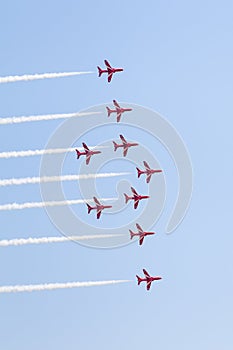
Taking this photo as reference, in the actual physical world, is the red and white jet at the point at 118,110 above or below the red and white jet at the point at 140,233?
above

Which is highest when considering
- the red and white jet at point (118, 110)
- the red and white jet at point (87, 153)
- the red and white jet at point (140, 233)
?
the red and white jet at point (118, 110)

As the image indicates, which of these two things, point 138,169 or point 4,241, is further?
point 138,169

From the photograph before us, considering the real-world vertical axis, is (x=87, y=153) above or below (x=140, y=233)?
above

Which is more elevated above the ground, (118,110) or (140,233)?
(118,110)

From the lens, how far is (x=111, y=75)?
18362cm

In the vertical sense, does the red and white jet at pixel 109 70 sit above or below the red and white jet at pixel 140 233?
above

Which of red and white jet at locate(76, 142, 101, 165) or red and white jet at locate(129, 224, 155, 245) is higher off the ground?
red and white jet at locate(76, 142, 101, 165)

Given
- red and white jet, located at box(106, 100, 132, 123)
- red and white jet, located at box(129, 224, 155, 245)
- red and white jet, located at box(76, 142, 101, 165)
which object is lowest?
red and white jet, located at box(129, 224, 155, 245)

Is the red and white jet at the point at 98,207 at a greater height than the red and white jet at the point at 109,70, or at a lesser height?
lesser

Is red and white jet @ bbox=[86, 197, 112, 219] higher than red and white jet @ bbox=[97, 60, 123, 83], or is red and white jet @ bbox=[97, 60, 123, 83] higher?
red and white jet @ bbox=[97, 60, 123, 83]

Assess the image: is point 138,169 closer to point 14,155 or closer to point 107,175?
point 107,175

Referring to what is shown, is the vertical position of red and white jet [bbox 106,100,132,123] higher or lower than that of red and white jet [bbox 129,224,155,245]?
higher

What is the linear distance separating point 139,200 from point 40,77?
113 ft

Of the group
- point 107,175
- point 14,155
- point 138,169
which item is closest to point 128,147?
point 138,169
